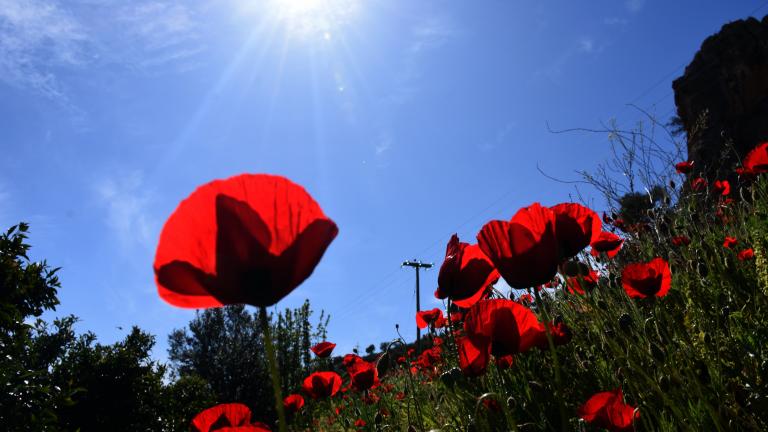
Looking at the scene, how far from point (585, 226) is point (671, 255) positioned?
225 centimetres

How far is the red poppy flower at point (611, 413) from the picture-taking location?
46.3 inches

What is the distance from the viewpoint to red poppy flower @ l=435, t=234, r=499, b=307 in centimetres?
149

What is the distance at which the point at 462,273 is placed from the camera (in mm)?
1513

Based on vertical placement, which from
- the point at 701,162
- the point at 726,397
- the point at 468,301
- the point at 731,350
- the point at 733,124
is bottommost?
the point at 726,397

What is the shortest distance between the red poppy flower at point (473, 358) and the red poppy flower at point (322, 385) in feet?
5.96

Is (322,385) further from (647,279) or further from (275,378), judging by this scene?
(275,378)

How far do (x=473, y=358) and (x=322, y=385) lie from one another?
192cm

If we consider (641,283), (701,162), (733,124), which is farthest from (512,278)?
(733,124)

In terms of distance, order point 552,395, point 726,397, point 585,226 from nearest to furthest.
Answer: point 585,226
point 726,397
point 552,395

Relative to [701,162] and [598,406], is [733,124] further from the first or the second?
[598,406]

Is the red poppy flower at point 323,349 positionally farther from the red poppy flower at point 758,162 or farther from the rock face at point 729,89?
the rock face at point 729,89

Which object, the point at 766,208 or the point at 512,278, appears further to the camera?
the point at 766,208

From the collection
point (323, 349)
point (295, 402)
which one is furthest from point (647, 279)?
point (323, 349)

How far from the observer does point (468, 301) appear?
1.59 metres
